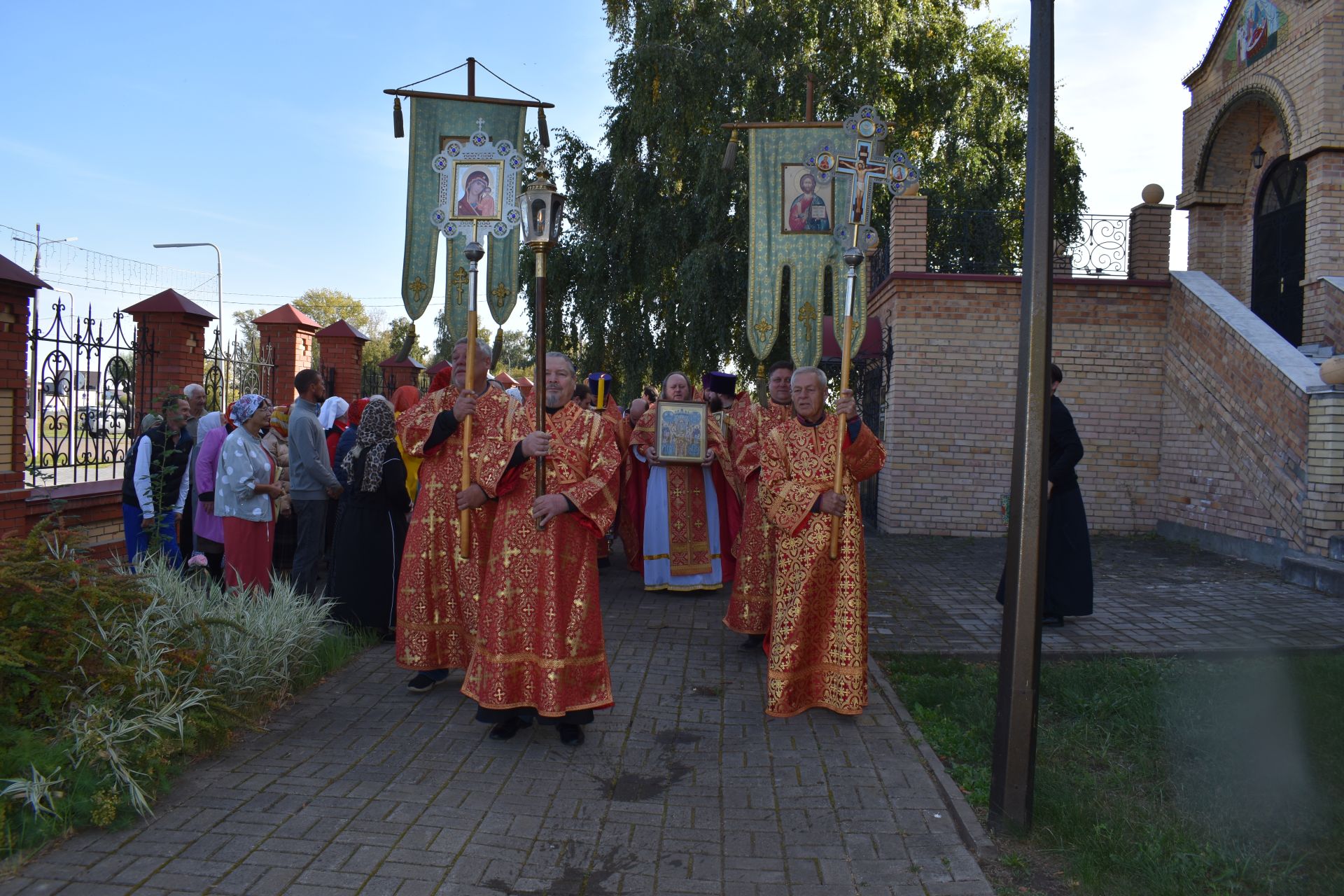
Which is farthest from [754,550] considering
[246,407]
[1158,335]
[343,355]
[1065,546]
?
[343,355]

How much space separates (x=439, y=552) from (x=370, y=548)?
1.15m

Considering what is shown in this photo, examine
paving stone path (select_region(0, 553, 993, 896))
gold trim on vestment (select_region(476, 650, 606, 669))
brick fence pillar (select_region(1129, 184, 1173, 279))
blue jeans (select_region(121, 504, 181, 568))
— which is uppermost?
brick fence pillar (select_region(1129, 184, 1173, 279))

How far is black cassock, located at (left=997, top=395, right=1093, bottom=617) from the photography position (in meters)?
7.32

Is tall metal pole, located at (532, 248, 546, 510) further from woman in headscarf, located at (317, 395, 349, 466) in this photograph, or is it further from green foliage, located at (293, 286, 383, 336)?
green foliage, located at (293, 286, 383, 336)

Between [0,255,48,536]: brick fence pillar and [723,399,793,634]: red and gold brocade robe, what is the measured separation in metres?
5.03

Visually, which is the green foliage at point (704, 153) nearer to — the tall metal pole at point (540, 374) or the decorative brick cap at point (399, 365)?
the decorative brick cap at point (399, 365)

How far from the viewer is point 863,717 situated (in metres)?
5.35

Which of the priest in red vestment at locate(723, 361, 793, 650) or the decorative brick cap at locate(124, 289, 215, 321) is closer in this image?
the priest in red vestment at locate(723, 361, 793, 650)

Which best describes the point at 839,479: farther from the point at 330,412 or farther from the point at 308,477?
the point at 330,412

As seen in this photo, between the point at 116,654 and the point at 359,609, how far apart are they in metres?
2.37

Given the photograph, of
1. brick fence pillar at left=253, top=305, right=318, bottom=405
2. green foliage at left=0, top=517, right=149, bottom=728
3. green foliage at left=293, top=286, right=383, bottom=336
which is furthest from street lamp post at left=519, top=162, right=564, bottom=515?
green foliage at left=293, top=286, right=383, bottom=336

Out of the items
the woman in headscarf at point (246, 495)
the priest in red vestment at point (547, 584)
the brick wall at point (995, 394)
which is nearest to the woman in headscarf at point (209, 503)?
the woman in headscarf at point (246, 495)

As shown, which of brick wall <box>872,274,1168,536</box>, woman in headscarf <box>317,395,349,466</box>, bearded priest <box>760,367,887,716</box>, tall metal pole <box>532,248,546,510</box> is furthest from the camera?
brick wall <box>872,274,1168,536</box>

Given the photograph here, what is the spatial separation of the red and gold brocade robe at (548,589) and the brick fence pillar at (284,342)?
9.32 m
